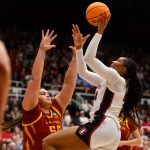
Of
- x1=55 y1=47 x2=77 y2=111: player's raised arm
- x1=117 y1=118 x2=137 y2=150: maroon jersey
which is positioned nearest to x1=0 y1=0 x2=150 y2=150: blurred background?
x1=117 y1=118 x2=137 y2=150: maroon jersey

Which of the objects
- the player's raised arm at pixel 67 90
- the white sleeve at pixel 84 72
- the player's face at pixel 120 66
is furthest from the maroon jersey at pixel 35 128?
the player's face at pixel 120 66

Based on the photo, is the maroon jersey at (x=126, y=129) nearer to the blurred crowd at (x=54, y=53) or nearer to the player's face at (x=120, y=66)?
the player's face at (x=120, y=66)

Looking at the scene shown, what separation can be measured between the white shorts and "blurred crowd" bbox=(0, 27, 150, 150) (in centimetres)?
599

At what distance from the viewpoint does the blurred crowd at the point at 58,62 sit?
1340cm

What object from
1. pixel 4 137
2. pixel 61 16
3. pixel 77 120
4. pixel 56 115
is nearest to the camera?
pixel 56 115

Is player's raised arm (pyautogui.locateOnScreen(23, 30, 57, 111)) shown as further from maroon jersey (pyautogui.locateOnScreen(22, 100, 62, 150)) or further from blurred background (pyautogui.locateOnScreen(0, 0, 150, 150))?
blurred background (pyautogui.locateOnScreen(0, 0, 150, 150))

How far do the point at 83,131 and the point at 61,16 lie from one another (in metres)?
22.5

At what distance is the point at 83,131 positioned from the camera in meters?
4.43

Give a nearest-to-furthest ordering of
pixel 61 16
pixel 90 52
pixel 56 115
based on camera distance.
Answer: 1. pixel 90 52
2. pixel 56 115
3. pixel 61 16

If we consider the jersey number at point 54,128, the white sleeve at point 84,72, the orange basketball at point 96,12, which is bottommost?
the jersey number at point 54,128

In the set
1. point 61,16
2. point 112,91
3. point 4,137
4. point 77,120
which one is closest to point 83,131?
point 112,91

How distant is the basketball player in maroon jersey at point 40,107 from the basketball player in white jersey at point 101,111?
26cm

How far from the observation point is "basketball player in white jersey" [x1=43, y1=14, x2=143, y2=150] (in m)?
4.36

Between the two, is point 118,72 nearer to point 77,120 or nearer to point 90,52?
point 90,52
